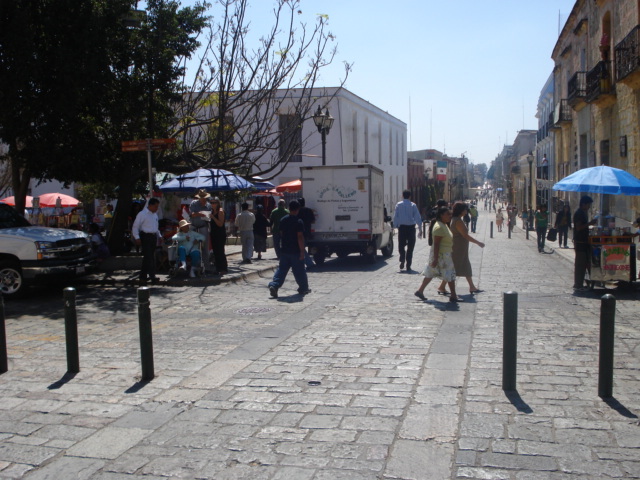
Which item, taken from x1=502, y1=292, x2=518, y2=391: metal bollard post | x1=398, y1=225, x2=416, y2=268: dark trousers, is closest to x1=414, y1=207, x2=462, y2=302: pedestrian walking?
x1=502, y1=292, x2=518, y2=391: metal bollard post

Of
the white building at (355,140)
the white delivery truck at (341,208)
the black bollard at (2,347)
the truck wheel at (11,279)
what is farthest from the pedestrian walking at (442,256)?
the white building at (355,140)

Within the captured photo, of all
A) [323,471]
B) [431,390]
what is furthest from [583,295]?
[323,471]

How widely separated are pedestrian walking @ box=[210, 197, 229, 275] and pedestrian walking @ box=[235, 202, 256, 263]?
276 centimetres

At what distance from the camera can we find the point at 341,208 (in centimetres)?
1803

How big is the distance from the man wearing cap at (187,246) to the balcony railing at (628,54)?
11567mm

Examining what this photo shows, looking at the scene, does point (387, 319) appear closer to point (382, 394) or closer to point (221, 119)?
point (382, 394)

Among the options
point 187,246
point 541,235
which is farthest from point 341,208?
point 541,235

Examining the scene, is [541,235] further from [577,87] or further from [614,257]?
[614,257]

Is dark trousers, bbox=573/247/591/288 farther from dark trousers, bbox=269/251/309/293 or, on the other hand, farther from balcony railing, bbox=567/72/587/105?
balcony railing, bbox=567/72/587/105

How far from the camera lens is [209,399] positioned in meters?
5.88

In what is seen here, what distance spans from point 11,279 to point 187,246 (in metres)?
3.37

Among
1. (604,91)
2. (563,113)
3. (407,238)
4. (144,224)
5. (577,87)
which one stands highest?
(577,87)

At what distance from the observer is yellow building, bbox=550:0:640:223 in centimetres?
1842

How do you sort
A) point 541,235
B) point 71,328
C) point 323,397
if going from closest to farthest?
point 323,397
point 71,328
point 541,235
